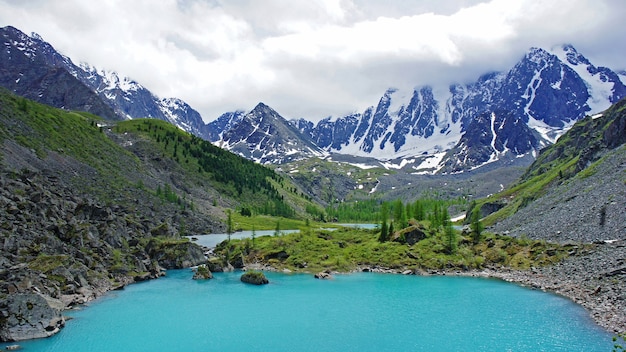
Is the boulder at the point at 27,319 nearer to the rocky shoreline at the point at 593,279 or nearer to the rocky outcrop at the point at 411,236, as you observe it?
the rocky shoreline at the point at 593,279

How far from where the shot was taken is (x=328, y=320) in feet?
207

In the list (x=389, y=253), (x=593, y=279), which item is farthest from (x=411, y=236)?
(x=593, y=279)

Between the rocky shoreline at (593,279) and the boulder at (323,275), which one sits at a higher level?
the rocky shoreline at (593,279)

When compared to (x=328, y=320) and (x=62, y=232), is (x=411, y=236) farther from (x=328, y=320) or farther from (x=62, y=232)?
(x=62, y=232)

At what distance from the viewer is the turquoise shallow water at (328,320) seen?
5188cm

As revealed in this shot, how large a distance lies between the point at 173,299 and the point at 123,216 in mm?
52850

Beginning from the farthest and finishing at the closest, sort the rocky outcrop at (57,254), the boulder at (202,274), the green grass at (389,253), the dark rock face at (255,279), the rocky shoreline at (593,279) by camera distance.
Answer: the green grass at (389,253) < the boulder at (202,274) < the dark rock face at (255,279) < the rocky shoreline at (593,279) < the rocky outcrop at (57,254)

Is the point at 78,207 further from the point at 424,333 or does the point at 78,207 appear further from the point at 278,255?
the point at 424,333

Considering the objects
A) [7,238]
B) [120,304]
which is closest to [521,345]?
[120,304]

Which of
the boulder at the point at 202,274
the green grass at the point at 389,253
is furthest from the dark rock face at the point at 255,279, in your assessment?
the green grass at the point at 389,253

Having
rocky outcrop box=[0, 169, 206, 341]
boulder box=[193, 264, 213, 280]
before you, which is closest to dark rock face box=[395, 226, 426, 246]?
boulder box=[193, 264, 213, 280]

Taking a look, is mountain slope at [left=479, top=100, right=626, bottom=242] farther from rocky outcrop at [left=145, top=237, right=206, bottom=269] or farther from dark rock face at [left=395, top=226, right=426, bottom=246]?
rocky outcrop at [left=145, top=237, right=206, bottom=269]

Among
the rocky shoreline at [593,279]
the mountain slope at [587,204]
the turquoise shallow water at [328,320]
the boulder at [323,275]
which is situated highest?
the mountain slope at [587,204]

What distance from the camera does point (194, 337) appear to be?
5534cm
